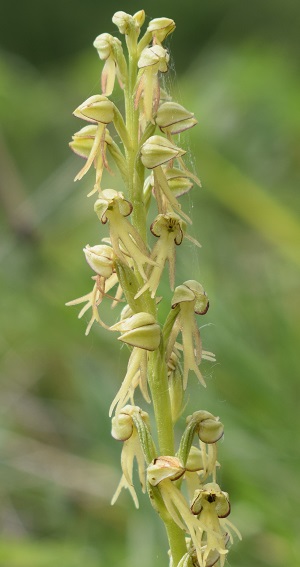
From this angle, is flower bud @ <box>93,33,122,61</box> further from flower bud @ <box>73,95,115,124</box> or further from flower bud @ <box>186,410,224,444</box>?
flower bud @ <box>186,410,224,444</box>

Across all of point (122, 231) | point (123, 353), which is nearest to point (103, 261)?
point (122, 231)

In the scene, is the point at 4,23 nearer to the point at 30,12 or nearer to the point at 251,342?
the point at 30,12

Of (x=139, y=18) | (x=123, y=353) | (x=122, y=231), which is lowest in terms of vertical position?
(x=123, y=353)

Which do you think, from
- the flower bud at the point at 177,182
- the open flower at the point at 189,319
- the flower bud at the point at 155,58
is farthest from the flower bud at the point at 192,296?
the flower bud at the point at 155,58

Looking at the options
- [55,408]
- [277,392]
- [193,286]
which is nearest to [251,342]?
[277,392]

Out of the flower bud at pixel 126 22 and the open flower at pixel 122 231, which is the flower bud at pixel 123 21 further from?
the open flower at pixel 122 231

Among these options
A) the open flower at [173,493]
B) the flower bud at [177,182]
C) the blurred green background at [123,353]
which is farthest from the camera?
the blurred green background at [123,353]

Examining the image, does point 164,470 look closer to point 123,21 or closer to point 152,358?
point 152,358
